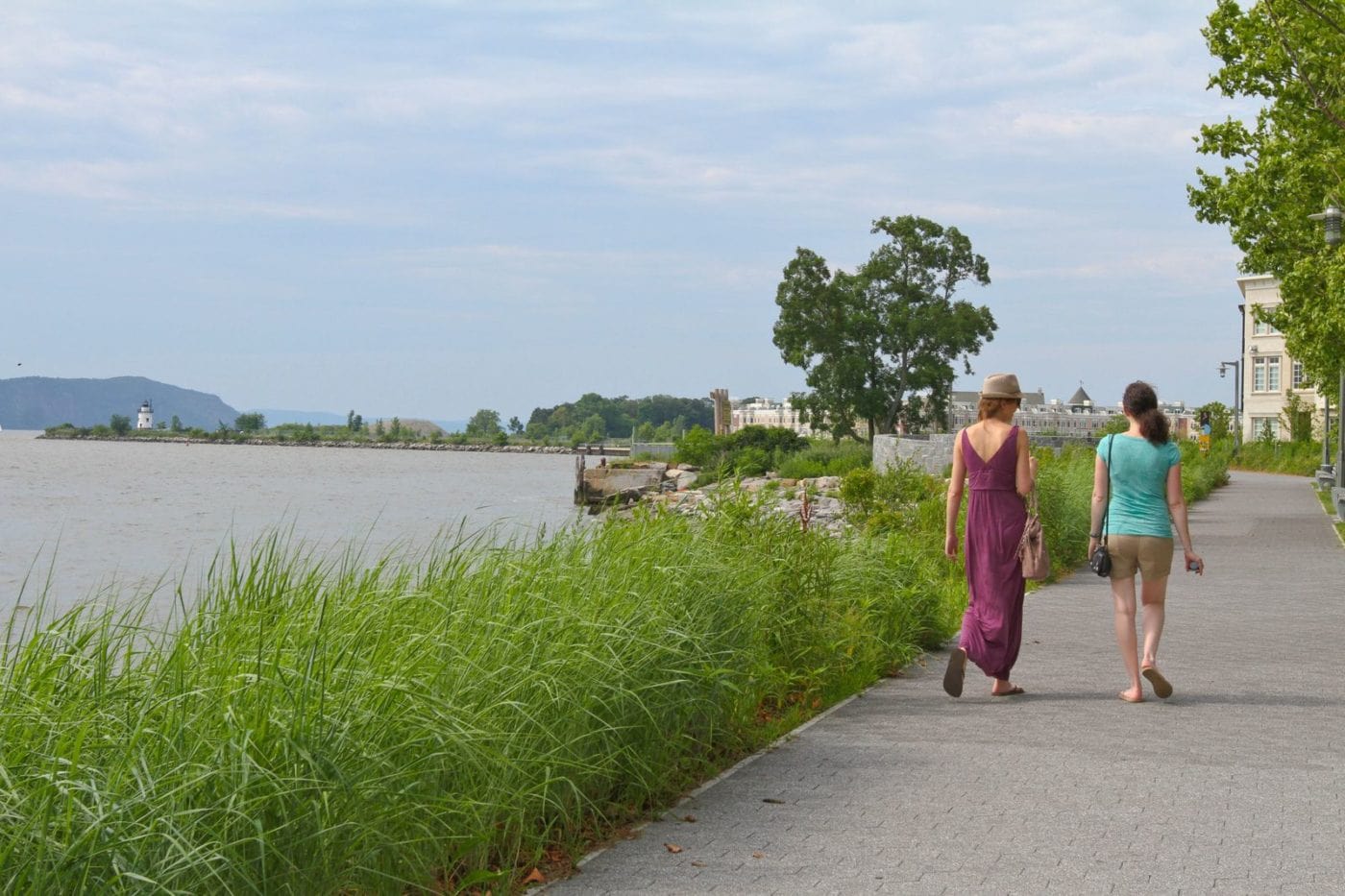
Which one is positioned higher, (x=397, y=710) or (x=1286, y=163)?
(x=1286, y=163)

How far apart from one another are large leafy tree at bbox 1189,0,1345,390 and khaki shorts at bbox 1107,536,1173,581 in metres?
14.3

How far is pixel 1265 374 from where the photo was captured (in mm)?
90312

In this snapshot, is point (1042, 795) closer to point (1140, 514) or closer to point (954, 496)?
point (954, 496)

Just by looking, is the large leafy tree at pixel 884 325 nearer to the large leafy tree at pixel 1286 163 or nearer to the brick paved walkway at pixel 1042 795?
the large leafy tree at pixel 1286 163

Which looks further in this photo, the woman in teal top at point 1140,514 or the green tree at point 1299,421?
the green tree at point 1299,421

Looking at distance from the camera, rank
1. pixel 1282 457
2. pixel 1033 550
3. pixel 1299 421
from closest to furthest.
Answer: pixel 1033 550 < pixel 1282 457 < pixel 1299 421

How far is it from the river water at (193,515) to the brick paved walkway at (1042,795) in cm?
226

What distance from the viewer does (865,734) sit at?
297 inches

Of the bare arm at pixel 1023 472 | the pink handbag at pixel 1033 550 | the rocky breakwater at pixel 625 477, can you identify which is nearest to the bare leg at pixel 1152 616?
the pink handbag at pixel 1033 550

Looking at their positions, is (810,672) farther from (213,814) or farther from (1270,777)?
(213,814)

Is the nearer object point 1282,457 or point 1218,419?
point 1282,457

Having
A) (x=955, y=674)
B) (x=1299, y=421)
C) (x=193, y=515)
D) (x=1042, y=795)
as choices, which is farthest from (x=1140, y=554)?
(x=1299, y=421)

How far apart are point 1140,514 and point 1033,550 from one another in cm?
84

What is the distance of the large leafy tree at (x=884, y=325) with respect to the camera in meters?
76.1
